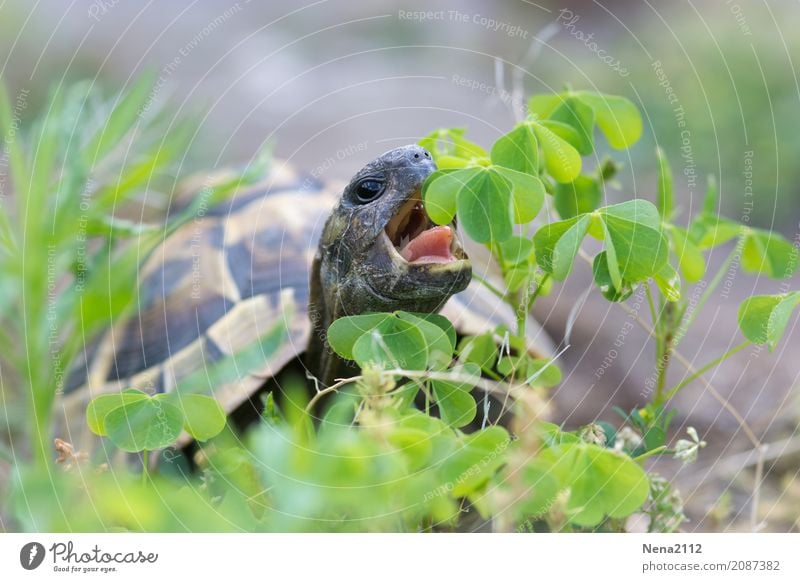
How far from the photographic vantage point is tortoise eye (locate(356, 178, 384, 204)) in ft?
2.63

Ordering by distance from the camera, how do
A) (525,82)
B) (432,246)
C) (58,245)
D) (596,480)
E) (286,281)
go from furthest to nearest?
(525,82)
(286,281)
(58,245)
(432,246)
(596,480)

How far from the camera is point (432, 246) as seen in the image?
79 cm

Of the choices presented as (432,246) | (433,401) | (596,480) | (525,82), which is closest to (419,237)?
(432,246)

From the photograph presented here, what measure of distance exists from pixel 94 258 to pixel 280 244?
0.32 m

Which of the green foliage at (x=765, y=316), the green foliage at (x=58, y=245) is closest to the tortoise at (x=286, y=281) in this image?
the green foliage at (x=58, y=245)

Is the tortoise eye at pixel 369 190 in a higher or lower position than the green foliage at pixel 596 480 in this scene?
higher

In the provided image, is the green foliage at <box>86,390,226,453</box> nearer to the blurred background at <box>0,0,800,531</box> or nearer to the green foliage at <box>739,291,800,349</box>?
the green foliage at <box>739,291,800,349</box>

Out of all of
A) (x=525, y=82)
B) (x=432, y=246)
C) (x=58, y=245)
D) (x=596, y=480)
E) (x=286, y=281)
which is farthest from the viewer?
(x=525, y=82)

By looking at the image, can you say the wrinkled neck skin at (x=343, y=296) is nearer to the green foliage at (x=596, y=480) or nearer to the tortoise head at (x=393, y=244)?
the tortoise head at (x=393, y=244)

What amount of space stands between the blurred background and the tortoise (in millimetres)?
384

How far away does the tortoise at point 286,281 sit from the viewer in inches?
31.1
